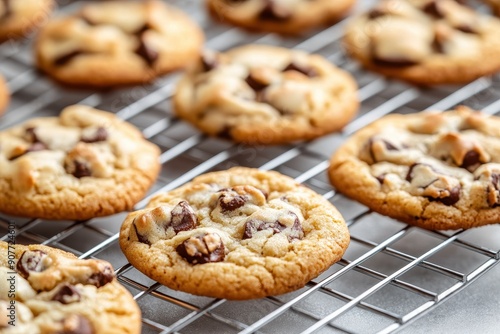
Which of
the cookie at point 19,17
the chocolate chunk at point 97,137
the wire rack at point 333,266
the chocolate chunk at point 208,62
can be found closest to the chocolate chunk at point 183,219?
the wire rack at point 333,266

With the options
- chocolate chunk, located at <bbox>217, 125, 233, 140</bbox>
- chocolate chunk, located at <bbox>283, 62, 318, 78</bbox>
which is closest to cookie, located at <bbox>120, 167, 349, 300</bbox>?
chocolate chunk, located at <bbox>217, 125, 233, 140</bbox>

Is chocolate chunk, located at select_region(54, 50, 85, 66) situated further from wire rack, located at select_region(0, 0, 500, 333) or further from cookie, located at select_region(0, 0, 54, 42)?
cookie, located at select_region(0, 0, 54, 42)

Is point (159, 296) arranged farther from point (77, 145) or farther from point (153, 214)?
point (77, 145)

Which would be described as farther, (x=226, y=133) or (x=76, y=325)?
(x=226, y=133)

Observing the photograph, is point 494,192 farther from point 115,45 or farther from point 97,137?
point 115,45

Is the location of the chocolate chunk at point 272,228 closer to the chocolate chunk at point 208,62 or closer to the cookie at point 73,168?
the cookie at point 73,168

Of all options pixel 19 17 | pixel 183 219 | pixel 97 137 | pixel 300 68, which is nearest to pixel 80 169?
pixel 97 137
